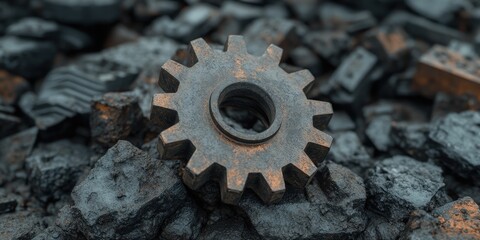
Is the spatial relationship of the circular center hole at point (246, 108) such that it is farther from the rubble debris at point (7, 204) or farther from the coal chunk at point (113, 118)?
the rubble debris at point (7, 204)

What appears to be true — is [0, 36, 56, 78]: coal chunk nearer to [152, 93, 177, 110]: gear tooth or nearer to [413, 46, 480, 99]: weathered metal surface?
[152, 93, 177, 110]: gear tooth

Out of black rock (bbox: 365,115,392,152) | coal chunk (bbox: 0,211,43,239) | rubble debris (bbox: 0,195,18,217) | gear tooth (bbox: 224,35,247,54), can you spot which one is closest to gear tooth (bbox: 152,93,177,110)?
gear tooth (bbox: 224,35,247,54)

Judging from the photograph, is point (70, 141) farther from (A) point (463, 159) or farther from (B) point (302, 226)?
(A) point (463, 159)

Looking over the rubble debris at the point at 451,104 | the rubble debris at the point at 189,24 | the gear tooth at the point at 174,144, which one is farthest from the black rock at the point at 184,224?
the rubble debris at the point at 451,104

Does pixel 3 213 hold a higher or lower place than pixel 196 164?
lower

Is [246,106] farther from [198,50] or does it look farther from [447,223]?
[447,223]

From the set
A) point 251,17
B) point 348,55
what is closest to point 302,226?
point 348,55
